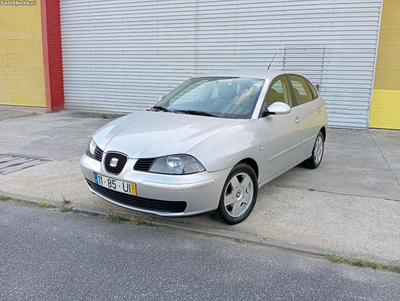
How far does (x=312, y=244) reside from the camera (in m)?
3.25

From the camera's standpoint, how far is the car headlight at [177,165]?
3119mm

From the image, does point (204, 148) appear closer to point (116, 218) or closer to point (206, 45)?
point (116, 218)

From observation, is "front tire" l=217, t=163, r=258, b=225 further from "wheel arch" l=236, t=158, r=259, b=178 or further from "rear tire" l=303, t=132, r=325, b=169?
"rear tire" l=303, t=132, r=325, b=169

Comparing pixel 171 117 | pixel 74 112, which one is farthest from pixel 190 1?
pixel 171 117

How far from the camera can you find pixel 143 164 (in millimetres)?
3186

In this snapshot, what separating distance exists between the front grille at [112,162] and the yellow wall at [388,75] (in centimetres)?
852

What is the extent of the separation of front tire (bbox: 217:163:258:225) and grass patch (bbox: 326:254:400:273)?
3.22ft

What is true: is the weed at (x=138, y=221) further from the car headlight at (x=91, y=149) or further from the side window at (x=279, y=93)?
the side window at (x=279, y=93)

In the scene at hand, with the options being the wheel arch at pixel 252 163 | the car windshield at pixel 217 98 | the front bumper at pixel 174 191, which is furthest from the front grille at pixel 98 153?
the wheel arch at pixel 252 163

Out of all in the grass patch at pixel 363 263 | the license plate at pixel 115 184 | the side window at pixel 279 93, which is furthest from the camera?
the side window at pixel 279 93

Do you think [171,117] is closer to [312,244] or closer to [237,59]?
[312,244]

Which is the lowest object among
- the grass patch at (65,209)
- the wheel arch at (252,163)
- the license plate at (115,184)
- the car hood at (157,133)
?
the grass patch at (65,209)

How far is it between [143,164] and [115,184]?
0.37 meters

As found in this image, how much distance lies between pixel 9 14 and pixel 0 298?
14510 mm
